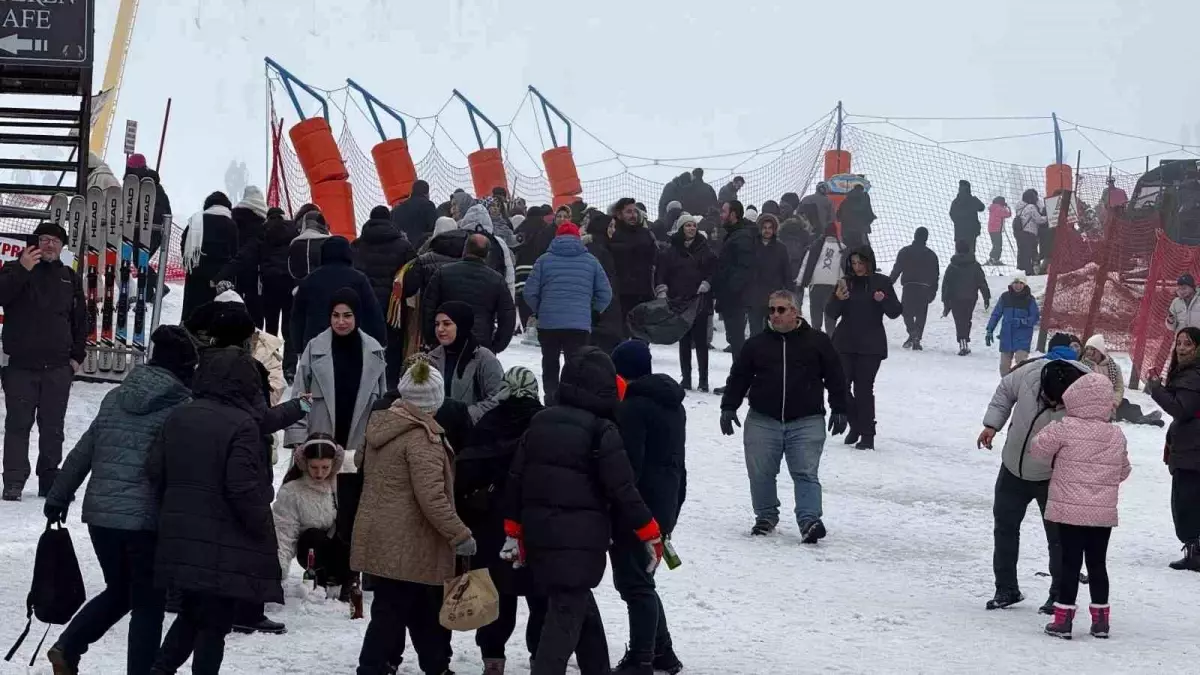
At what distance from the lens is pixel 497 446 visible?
6898 millimetres

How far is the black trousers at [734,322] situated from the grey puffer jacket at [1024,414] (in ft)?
25.1

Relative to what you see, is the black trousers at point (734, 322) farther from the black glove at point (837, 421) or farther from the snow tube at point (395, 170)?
the snow tube at point (395, 170)

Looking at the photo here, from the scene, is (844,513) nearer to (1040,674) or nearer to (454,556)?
(1040,674)

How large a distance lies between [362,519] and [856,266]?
7.90 metres

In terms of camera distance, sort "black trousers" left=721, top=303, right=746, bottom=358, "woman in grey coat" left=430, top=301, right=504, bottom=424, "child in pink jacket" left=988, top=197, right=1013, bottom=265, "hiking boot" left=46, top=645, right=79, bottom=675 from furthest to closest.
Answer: "child in pink jacket" left=988, top=197, right=1013, bottom=265, "black trousers" left=721, top=303, right=746, bottom=358, "woman in grey coat" left=430, top=301, right=504, bottom=424, "hiking boot" left=46, top=645, right=79, bottom=675

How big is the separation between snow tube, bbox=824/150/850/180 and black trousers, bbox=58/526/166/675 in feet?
75.7

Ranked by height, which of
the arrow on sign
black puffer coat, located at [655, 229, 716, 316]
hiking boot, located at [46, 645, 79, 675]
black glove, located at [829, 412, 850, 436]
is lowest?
hiking boot, located at [46, 645, 79, 675]

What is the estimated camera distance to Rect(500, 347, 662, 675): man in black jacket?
21.6 ft

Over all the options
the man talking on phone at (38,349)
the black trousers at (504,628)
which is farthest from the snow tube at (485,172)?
the black trousers at (504,628)

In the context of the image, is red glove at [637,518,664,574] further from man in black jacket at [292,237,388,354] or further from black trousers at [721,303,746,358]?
black trousers at [721,303,746,358]

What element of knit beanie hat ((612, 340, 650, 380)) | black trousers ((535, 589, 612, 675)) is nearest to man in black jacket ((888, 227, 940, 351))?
knit beanie hat ((612, 340, 650, 380))

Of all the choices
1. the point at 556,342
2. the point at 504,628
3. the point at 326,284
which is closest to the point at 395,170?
the point at 556,342

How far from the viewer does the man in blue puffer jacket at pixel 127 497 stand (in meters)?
6.36

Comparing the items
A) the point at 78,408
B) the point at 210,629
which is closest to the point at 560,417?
the point at 210,629
